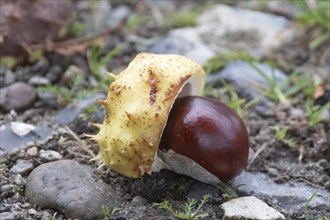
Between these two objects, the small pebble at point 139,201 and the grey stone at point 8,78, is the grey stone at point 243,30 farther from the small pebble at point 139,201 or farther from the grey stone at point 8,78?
the small pebble at point 139,201

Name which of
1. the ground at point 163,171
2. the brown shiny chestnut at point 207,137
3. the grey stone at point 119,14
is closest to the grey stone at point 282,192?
the ground at point 163,171

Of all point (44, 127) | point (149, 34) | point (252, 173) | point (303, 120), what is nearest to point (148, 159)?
point (252, 173)

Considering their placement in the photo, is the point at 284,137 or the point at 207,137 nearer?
the point at 207,137

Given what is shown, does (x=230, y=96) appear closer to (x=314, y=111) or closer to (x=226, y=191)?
(x=314, y=111)

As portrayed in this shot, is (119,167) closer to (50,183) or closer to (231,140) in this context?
(50,183)

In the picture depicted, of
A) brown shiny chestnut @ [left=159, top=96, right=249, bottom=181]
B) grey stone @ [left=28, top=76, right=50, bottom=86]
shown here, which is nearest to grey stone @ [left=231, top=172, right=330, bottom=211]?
brown shiny chestnut @ [left=159, top=96, right=249, bottom=181]

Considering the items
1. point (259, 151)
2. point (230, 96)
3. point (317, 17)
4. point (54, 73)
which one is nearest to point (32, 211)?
point (259, 151)
